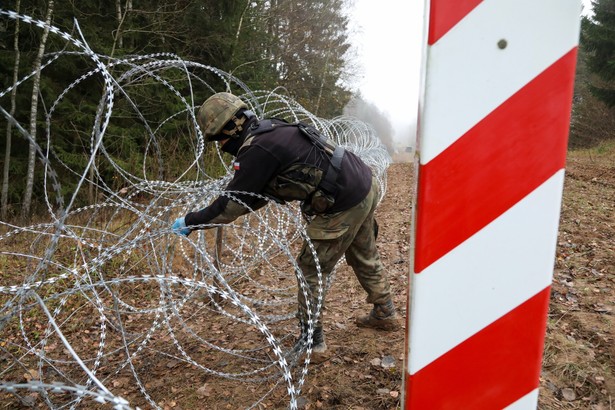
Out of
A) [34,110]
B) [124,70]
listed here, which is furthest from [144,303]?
[124,70]

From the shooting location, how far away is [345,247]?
9.37 feet

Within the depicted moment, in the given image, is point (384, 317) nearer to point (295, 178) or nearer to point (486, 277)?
point (295, 178)

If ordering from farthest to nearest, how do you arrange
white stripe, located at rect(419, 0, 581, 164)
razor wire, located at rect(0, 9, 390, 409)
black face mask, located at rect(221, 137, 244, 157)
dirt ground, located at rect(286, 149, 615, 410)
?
1. black face mask, located at rect(221, 137, 244, 157)
2. dirt ground, located at rect(286, 149, 615, 410)
3. razor wire, located at rect(0, 9, 390, 409)
4. white stripe, located at rect(419, 0, 581, 164)

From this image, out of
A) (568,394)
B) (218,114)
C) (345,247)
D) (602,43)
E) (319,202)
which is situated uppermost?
(602,43)

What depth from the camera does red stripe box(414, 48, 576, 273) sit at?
875mm

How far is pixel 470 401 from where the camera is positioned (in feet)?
3.22

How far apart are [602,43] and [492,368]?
80.0 ft

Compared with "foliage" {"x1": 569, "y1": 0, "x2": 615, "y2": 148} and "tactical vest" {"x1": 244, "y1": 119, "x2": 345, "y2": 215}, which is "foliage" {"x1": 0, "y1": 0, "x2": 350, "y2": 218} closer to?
→ "tactical vest" {"x1": 244, "y1": 119, "x2": 345, "y2": 215}

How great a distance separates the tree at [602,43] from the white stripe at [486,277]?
74.4ft

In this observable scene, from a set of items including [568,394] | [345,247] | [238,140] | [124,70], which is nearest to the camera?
[568,394]

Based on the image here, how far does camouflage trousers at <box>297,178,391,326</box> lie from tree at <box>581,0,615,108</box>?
833 inches

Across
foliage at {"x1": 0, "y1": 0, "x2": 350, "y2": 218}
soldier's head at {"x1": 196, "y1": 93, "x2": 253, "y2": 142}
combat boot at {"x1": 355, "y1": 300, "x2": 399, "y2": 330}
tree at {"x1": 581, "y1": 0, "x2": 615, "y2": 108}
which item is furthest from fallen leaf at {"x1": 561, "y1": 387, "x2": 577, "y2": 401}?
tree at {"x1": 581, "y1": 0, "x2": 615, "y2": 108}

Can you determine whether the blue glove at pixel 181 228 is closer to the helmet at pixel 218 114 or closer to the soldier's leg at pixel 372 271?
the helmet at pixel 218 114

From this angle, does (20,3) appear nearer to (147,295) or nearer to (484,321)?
(147,295)
